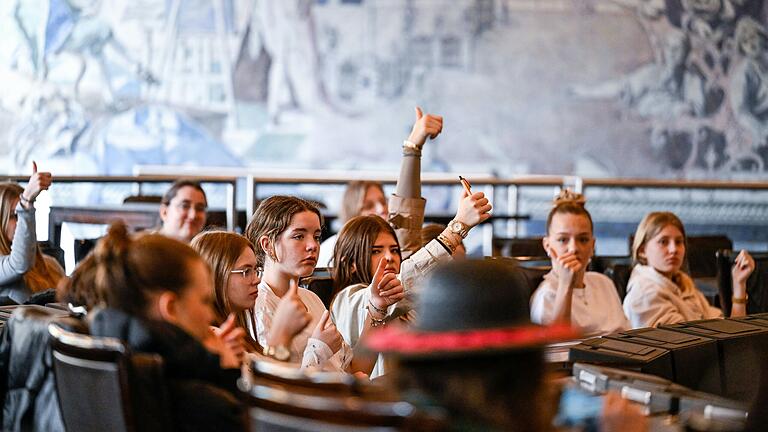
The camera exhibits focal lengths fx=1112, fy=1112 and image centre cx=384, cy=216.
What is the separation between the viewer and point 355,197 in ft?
20.7

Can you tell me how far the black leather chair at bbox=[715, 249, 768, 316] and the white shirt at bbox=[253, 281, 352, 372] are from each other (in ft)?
7.70

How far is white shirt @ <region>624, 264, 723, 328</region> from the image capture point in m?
4.73

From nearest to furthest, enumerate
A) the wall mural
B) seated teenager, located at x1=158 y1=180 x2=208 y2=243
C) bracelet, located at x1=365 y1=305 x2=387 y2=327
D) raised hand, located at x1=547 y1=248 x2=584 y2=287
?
1. bracelet, located at x1=365 y1=305 x2=387 y2=327
2. raised hand, located at x1=547 y1=248 x2=584 y2=287
3. seated teenager, located at x1=158 y1=180 x2=208 y2=243
4. the wall mural

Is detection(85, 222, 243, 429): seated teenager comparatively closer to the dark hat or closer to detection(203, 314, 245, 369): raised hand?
detection(203, 314, 245, 369): raised hand

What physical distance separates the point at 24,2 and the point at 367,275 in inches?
360

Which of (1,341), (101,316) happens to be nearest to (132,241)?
(101,316)

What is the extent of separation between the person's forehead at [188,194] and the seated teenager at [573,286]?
5.86ft

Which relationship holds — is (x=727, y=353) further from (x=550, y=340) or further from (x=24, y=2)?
(x=24, y=2)

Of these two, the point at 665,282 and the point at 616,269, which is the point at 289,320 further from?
the point at 616,269

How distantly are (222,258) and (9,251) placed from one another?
1975mm

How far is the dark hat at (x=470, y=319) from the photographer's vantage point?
155 centimetres

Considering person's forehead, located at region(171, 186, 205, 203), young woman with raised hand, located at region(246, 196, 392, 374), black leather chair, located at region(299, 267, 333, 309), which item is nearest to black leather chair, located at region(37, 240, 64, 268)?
person's forehead, located at region(171, 186, 205, 203)

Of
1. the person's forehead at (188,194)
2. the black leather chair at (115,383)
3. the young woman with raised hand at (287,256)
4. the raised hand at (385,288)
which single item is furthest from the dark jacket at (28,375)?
the person's forehead at (188,194)

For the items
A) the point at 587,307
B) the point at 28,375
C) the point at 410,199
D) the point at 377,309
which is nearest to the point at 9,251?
the point at 410,199
